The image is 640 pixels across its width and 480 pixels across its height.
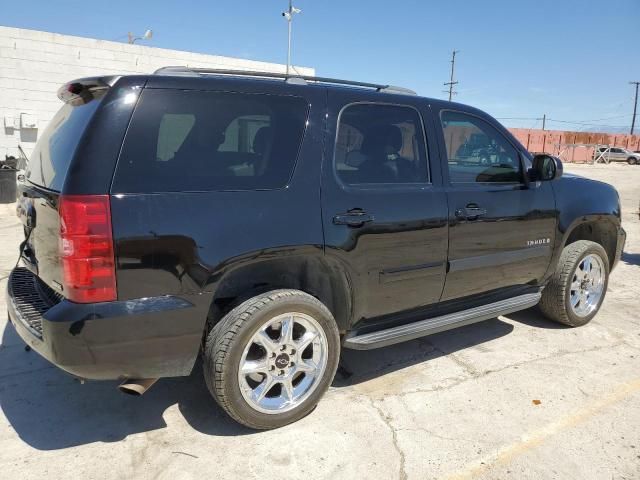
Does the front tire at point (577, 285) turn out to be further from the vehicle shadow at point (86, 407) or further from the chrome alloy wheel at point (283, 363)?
the vehicle shadow at point (86, 407)

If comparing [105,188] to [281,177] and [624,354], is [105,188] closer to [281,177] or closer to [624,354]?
[281,177]

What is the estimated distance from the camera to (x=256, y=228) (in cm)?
256

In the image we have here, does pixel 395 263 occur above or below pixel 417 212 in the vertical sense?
below

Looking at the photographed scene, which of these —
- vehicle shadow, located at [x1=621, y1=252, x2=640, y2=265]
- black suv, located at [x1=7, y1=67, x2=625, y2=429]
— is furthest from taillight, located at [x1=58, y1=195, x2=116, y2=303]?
vehicle shadow, located at [x1=621, y1=252, x2=640, y2=265]

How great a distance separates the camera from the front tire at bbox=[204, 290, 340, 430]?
2588 millimetres

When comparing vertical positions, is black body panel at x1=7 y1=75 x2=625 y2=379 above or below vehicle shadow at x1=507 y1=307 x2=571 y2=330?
above

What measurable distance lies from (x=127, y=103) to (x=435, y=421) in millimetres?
2434

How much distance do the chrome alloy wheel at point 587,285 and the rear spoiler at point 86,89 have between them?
3.95 metres

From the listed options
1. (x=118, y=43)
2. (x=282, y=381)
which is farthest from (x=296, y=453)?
(x=118, y=43)

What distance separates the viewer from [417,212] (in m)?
3.19

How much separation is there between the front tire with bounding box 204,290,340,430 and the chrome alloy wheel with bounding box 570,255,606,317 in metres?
2.68

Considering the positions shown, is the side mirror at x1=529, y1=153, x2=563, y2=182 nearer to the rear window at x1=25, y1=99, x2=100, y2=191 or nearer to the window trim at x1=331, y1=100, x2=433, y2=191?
the window trim at x1=331, y1=100, x2=433, y2=191

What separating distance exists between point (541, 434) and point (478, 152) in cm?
205

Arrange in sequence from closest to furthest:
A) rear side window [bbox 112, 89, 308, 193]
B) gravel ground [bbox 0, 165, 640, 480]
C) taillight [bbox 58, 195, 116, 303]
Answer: taillight [bbox 58, 195, 116, 303] → rear side window [bbox 112, 89, 308, 193] → gravel ground [bbox 0, 165, 640, 480]
